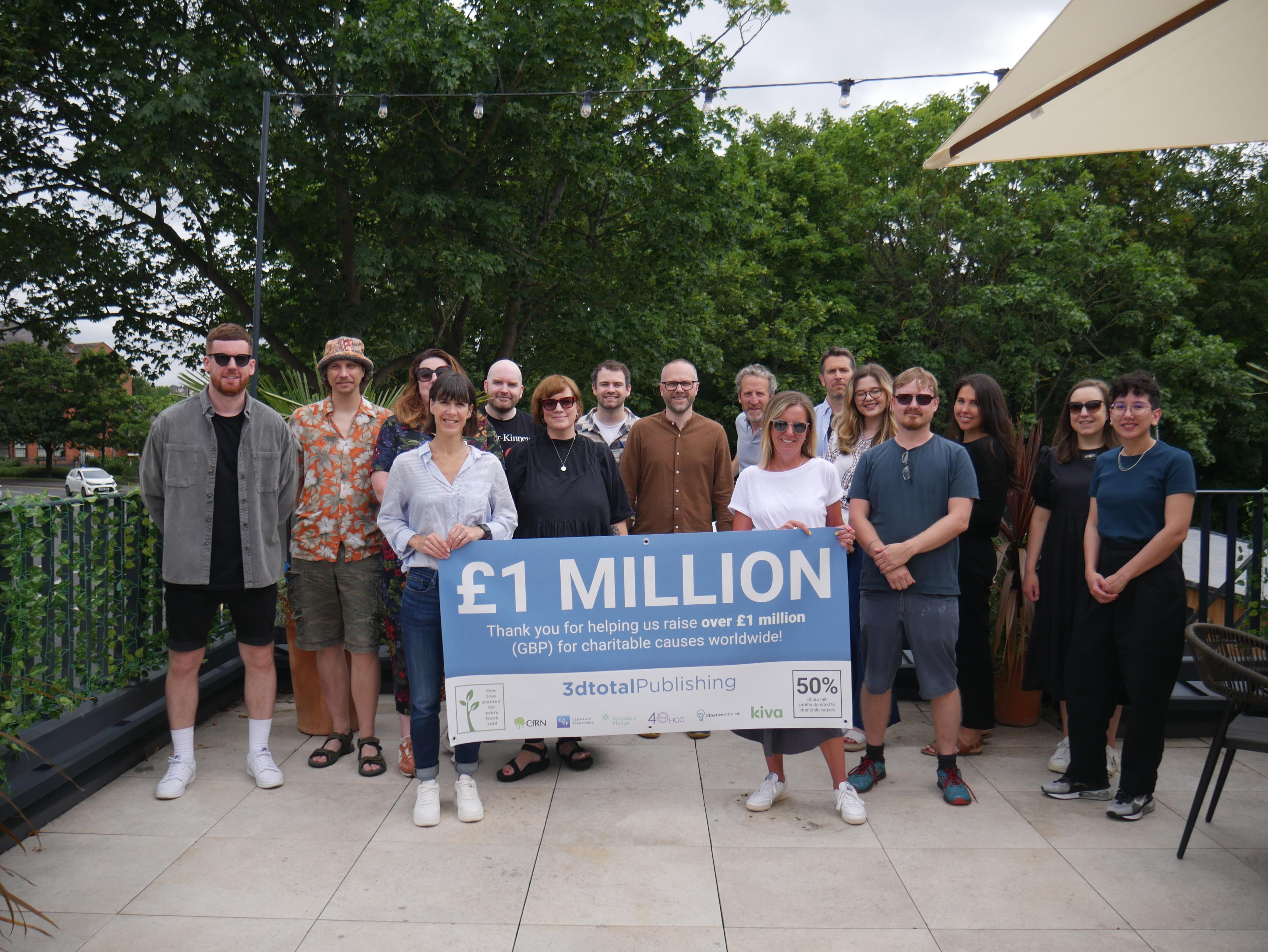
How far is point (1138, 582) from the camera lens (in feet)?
12.8

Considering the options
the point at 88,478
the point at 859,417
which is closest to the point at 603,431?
the point at 859,417

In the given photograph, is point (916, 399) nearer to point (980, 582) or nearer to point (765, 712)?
point (980, 582)

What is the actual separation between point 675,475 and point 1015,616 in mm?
2096

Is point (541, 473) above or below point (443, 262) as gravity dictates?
below

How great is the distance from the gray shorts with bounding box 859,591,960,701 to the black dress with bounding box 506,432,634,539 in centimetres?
126

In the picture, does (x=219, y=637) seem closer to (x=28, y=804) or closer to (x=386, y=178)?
(x=28, y=804)

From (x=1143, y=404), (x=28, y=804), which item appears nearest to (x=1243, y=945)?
(x=1143, y=404)

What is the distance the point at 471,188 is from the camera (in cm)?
1570

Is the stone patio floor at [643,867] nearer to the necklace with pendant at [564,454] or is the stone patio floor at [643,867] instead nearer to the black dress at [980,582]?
the black dress at [980,582]

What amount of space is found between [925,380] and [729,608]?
1.30 meters

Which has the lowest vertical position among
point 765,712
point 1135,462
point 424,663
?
point 765,712

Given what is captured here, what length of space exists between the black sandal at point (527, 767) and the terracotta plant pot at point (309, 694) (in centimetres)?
100

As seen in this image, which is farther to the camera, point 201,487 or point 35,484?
point 35,484

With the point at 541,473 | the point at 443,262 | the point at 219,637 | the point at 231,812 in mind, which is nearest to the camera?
the point at 231,812
